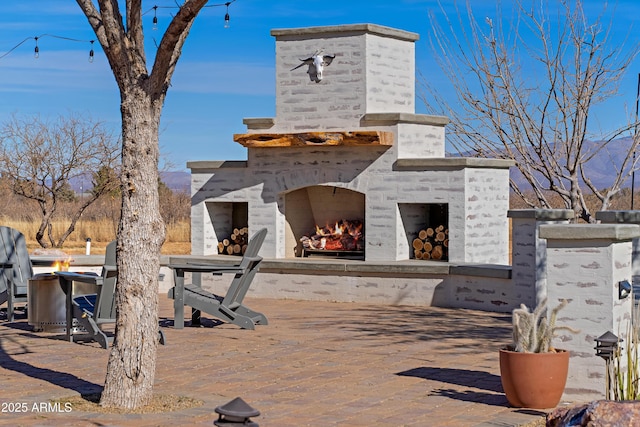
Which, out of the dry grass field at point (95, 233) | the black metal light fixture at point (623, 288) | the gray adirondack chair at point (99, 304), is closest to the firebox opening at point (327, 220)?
the gray adirondack chair at point (99, 304)

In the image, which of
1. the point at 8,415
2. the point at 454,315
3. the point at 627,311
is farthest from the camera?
the point at 454,315

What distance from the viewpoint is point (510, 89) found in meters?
13.9

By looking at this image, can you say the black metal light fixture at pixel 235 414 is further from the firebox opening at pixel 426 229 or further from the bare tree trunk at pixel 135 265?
the firebox opening at pixel 426 229

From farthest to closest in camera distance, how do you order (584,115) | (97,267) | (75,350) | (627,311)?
(97,267), (584,115), (75,350), (627,311)

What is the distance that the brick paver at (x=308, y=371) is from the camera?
259 inches

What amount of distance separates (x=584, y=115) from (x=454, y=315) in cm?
350

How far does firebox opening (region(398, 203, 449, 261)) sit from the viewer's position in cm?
1396

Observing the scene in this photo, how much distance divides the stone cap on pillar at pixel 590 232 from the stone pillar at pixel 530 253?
181 inches

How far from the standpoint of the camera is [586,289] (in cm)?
703

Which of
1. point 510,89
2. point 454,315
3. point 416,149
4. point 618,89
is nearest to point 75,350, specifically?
point 454,315

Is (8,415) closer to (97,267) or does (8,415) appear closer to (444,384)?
(444,384)

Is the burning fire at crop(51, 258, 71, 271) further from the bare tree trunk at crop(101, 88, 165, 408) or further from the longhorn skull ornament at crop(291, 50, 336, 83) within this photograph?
the longhorn skull ornament at crop(291, 50, 336, 83)

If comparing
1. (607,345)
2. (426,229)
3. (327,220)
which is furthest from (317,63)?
(607,345)

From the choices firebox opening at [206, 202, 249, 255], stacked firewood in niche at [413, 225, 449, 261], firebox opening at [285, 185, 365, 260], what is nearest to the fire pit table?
firebox opening at [285, 185, 365, 260]
